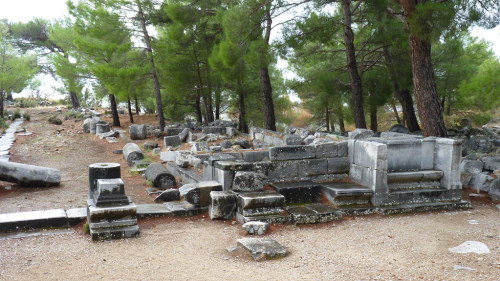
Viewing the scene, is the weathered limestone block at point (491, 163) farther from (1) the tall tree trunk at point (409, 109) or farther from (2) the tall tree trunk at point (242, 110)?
(2) the tall tree trunk at point (242, 110)

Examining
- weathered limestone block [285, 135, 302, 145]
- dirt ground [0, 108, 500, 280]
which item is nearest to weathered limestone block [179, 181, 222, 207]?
dirt ground [0, 108, 500, 280]

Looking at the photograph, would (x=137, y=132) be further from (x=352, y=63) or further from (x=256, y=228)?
(x=256, y=228)

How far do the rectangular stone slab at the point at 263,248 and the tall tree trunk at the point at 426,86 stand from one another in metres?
6.15

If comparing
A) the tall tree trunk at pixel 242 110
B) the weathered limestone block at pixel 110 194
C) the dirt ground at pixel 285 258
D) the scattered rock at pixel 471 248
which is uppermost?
the tall tree trunk at pixel 242 110

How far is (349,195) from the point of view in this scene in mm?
6926

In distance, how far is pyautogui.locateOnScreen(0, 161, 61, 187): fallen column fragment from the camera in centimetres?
894

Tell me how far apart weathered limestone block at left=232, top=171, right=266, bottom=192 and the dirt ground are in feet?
2.12

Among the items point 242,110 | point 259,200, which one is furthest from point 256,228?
point 242,110

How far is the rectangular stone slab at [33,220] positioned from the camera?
582 centimetres

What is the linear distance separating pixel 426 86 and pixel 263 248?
6568 mm

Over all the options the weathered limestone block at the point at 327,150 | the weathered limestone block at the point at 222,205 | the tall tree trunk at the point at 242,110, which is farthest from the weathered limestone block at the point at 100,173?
the tall tree trunk at the point at 242,110

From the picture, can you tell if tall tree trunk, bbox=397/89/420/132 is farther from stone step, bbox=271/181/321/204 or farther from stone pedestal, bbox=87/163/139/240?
stone pedestal, bbox=87/163/139/240

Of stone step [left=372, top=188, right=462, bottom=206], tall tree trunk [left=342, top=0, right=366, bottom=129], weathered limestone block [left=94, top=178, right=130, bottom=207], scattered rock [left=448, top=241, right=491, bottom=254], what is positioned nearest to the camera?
scattered rock [left=448, top=241, right=491, bottom=254]

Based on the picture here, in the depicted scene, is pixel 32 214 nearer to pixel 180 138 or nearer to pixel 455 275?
pixel 455 275
